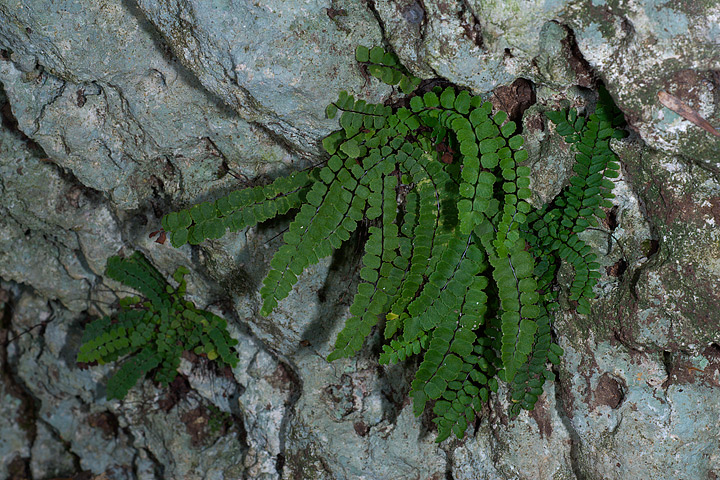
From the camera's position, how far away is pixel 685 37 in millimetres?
2094

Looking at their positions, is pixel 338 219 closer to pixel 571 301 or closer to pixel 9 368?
pixel 571 301

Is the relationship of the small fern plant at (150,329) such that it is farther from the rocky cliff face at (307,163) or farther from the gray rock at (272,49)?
the gray rock at (272,49)

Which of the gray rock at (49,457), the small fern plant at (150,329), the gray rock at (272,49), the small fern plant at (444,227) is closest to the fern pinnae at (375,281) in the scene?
the small fern plant at (444,227)

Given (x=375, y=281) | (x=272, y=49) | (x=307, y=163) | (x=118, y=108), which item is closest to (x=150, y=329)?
(x=118, y=108)

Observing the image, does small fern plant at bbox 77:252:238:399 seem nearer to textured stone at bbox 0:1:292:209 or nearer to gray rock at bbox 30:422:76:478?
textured stone at bbox 0:1:292:209

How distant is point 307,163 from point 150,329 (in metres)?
1.73

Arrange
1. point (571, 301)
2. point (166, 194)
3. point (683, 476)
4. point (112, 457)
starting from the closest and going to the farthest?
point (683, 476) → point (571, 301) → point (166, 194) → point (112, 457)

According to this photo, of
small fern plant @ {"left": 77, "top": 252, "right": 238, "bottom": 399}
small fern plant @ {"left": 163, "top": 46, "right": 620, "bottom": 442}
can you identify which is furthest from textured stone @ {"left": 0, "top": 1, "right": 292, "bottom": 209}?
small fern plant @ {"left": 163, "top": 46, "right": 620, "bottom": 442}

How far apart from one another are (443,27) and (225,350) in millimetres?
2555

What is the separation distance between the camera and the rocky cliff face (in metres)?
2.34

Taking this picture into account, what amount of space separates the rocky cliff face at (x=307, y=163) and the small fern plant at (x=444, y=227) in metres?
0.14

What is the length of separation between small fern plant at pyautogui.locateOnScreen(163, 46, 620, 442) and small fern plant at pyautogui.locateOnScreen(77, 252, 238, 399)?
4.33 feet

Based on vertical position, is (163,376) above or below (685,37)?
below

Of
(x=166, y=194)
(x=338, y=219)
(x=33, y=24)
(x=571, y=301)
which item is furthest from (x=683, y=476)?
(x=33, y=24)
